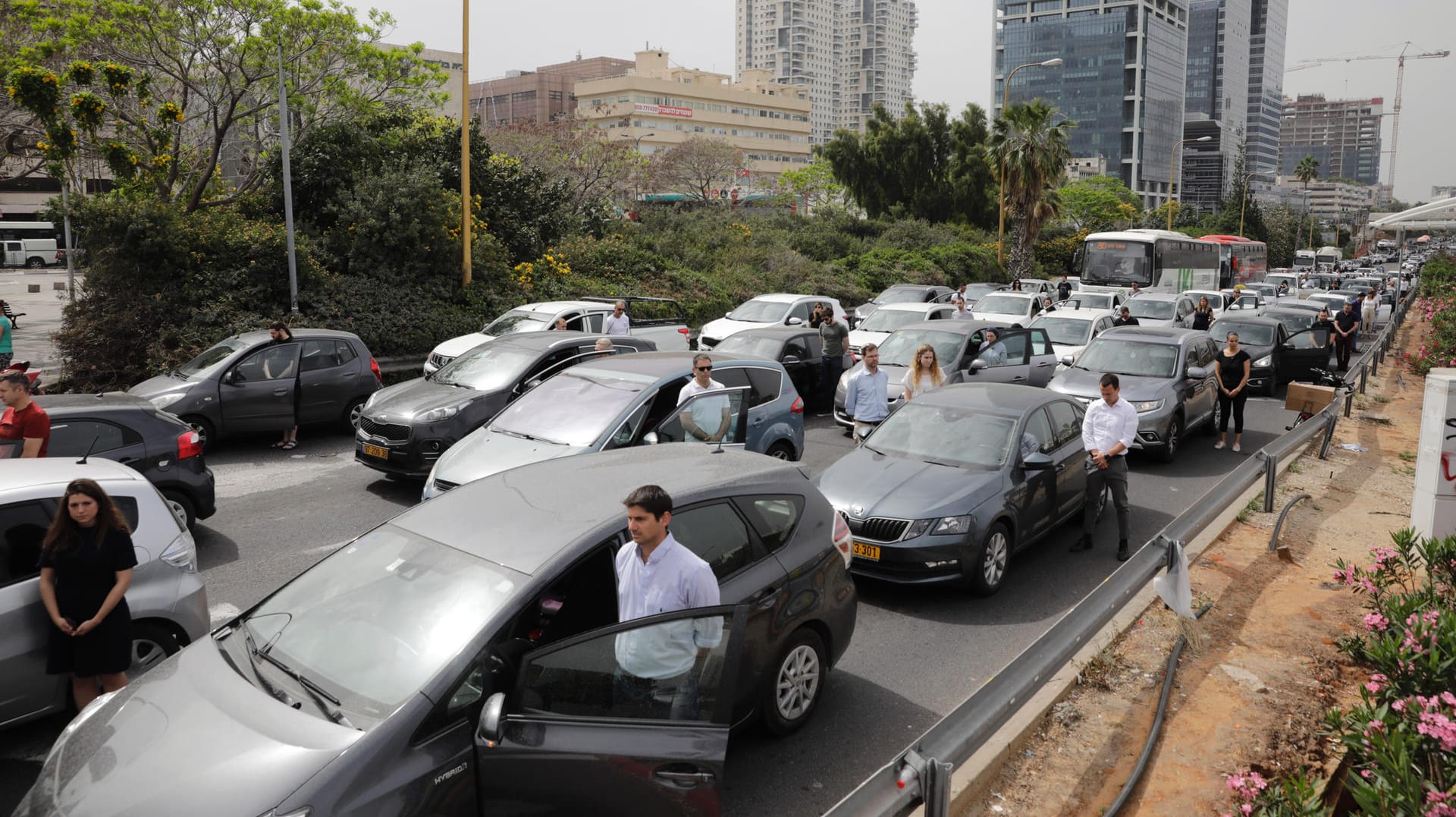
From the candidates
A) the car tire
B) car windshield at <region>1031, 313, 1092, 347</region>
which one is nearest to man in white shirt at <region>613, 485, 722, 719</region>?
the car tire

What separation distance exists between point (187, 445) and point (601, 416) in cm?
367

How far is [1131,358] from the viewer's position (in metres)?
14.5

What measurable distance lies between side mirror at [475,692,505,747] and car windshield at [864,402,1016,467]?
5754 mm

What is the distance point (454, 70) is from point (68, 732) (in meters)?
148

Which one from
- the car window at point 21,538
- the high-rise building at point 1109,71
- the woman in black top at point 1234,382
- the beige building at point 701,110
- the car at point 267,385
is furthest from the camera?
the high-rise building at point 1109,71

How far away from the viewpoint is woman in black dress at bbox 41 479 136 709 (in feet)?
16.6

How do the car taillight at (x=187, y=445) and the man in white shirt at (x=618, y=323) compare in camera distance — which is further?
the man in white shirt at (x=618, y=323)

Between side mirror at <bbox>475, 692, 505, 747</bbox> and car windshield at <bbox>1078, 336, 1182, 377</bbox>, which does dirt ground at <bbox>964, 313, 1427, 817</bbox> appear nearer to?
side mirror at <bbox>475, 692, 505, 747</bbox>

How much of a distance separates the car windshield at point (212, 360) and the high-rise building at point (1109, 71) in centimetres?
14675

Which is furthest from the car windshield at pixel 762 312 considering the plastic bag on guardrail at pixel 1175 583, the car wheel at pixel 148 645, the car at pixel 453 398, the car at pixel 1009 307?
the car wheel at pixel 148 645

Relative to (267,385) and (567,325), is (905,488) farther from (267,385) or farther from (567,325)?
(567,325)

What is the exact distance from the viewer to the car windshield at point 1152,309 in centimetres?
2500

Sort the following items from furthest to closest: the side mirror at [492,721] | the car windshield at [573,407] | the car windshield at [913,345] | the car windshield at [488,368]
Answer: the car windshield at [913,345] → the car windshield at [488,368] → the car windshield at [573,407] → the side mirror at [492,721]

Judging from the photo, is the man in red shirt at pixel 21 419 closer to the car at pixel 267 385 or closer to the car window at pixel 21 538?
the car window at pixel 21 538
